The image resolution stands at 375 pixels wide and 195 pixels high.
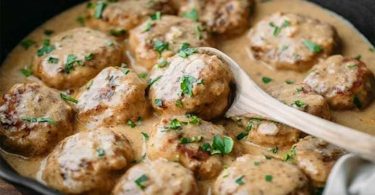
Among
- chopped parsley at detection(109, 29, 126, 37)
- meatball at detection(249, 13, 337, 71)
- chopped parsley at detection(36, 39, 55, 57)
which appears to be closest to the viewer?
meatball at detection(249, 13, 337, 71)

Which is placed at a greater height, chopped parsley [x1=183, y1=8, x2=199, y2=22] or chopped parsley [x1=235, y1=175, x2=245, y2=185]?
chopped parsley [x1=183, y1=8, x2=199, y2=22]

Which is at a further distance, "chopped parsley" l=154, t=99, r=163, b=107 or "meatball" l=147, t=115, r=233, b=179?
"chopped parsley" l=154, t=99, r=163, b=107

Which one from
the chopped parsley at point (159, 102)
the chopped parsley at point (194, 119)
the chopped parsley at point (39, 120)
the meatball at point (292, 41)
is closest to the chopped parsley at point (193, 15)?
the meatball at point (292, 41)

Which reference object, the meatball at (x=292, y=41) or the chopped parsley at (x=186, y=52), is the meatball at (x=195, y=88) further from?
the meatball at (x=292, y=41)

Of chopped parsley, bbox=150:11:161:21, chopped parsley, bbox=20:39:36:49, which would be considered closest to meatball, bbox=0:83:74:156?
chopped parsley, bbox=20:39:36:49

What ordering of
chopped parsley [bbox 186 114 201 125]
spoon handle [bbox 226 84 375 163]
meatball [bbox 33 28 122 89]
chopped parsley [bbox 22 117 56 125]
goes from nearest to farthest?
spoon handle [bbox 226 84 375 163]
chopped parsley [bbox 186 114 201 125]
chopped parsley [bbox 22 117 56 125]
meatball [bbox 33 28 122 89]

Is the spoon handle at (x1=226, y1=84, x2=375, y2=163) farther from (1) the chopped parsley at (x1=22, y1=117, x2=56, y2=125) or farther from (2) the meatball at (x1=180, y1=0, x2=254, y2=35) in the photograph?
(1) the chopped parsley at (x1=22, y1=117, x2=56, y2=125)

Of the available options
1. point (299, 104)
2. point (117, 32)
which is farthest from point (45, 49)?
point (299, 104)
